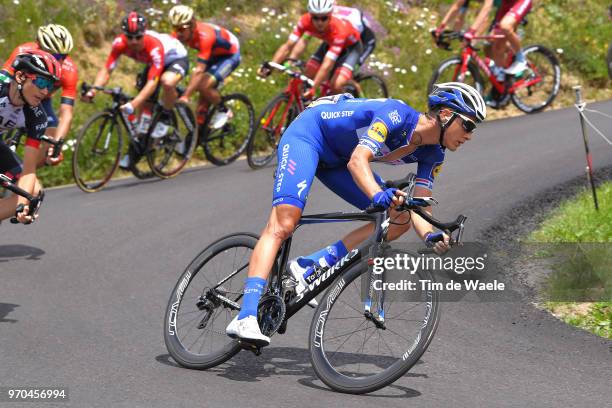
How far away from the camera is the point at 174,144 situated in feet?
46.8

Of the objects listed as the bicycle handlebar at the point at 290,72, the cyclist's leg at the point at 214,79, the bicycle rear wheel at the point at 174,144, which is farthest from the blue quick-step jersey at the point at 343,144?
the cyclist's leg at the point at 214,79

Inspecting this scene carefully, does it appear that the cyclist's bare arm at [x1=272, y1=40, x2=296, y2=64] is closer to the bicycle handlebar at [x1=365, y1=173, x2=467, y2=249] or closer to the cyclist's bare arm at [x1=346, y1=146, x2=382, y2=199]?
the cyclist's bare arm at [x1=346, y1=146, x2=382, y2=199]

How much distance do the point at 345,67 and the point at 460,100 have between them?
30.2ft

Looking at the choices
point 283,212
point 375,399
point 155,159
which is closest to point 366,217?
point 283,212

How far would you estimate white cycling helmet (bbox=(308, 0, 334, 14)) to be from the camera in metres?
14.1

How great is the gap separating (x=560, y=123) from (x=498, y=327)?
9.46 meters

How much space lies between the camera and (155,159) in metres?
14.8

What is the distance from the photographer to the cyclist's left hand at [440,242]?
577cm

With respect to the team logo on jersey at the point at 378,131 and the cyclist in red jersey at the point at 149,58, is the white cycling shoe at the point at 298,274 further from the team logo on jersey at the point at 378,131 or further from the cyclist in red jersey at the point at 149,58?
the cyclist in red jersey at the point at 149,58

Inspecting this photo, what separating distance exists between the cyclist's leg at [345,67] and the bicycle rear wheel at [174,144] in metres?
2.18

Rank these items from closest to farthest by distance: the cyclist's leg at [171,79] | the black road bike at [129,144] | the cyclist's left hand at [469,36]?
1. the black road bike at [129,144]
2. the cyclist's leg at [171,79]
3. the cyclist's left hand at [469,36]

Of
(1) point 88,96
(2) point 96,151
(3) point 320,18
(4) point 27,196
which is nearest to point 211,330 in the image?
(4) point 27,196

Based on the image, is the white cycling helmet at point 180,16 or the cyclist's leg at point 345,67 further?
the cyclist's leg at point 345,67

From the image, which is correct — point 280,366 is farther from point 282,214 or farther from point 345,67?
point 345,67
